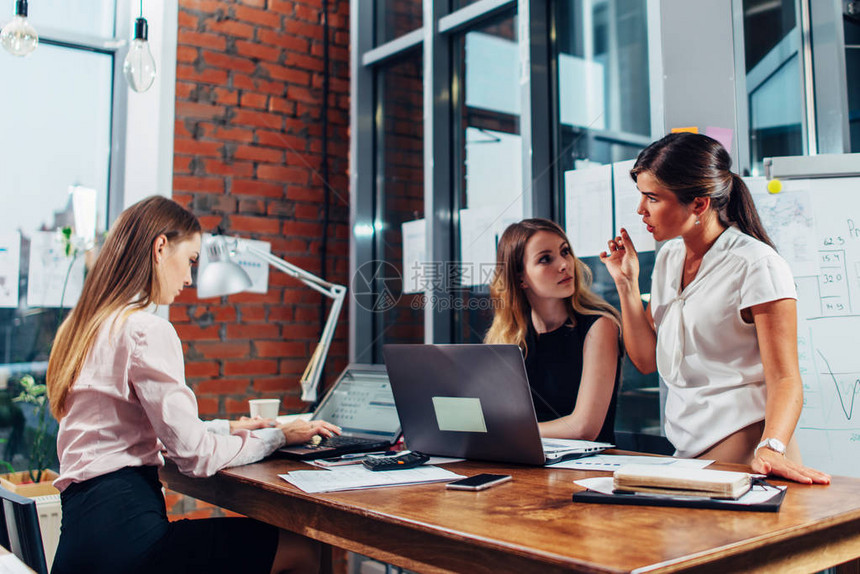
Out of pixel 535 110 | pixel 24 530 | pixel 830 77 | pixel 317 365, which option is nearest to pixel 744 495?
pixel 24 530

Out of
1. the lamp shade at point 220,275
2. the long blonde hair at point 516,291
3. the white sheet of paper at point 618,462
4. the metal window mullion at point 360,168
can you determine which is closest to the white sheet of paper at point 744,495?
the white sheet of paper at point 618,462

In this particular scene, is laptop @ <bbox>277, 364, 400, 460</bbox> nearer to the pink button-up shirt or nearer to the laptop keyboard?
the laptop keyboard

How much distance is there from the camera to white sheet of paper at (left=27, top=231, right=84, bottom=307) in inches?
110

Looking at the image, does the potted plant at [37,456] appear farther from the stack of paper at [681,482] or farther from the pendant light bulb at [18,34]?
the stack of paper at [681,482]

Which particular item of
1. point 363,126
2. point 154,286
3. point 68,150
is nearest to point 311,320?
point 363,126

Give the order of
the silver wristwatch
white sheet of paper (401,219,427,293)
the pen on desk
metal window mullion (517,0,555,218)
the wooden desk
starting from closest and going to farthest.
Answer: the wooden desk < the silver wristwatch < the pen on desk < metal window mullion (517,0,555,218) < white sheet of paper (401,219,427,293)

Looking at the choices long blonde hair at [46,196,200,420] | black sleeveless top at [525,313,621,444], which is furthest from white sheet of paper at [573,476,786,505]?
long blonde hair at [46,196,200,420]

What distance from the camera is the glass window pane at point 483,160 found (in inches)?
111

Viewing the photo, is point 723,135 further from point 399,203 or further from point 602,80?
point 399,203

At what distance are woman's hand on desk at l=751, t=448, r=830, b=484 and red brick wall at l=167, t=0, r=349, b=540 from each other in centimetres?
219

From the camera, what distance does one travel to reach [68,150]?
2959 millimetres

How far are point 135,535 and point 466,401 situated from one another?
0.68 metres

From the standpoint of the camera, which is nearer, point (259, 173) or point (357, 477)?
point (357, 477)

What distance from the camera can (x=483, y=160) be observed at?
2947 millimetres
